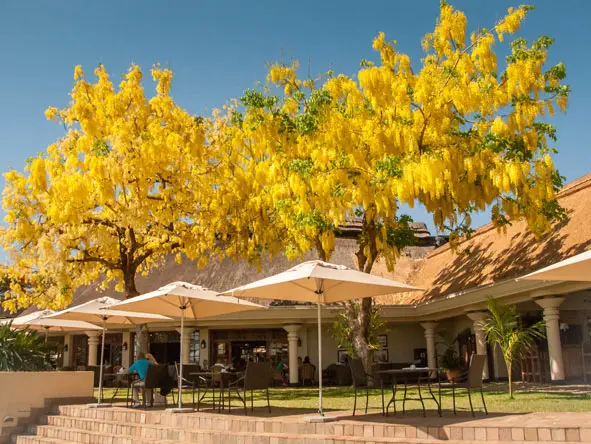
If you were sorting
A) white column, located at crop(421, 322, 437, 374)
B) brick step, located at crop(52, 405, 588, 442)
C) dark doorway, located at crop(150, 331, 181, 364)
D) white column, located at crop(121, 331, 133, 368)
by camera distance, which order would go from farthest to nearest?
1. dark doorway, located at crop(150, 331, 181, 364)
2. white column, located at crop(121, 331, 133, 368)
3. white column, located at crop(421, 322, 437, 374)
4. brick step, located at crop(52, 405, 588, 442)

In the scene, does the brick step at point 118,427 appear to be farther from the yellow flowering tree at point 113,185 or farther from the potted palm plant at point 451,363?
the potted palm plant at point 451,363

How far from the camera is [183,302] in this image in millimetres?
10422

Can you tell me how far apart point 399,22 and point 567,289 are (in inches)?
252

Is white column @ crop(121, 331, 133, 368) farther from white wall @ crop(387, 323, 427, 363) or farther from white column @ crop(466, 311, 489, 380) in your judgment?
white column @ crop(466, 311, 489, 380)

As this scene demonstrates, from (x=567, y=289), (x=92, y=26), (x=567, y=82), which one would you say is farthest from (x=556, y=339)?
(x=92, y=26)

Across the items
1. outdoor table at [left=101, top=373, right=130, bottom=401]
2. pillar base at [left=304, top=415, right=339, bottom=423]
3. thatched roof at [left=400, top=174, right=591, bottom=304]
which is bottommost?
pillar base at [left=304, top=415, right=339, bottom=423]

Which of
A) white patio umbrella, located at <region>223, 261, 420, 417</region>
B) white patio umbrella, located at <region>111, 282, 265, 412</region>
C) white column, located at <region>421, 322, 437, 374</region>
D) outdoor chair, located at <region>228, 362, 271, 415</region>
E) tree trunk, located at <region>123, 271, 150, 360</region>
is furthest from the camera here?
white column, located at <region>421, 322, 437, 374</region>

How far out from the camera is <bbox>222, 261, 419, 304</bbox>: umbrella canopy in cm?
786

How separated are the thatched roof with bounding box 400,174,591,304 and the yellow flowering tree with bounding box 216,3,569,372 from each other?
66 cm

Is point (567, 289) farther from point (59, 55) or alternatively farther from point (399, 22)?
point (59, 55)

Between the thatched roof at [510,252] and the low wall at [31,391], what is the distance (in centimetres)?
931

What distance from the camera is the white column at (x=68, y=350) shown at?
2394 centimetres

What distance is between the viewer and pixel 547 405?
901 centimetres

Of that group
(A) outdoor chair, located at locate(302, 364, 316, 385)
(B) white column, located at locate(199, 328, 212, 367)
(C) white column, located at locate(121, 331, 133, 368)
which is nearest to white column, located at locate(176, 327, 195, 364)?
(B) white column, located at locate(199, 328, 212, 367)
